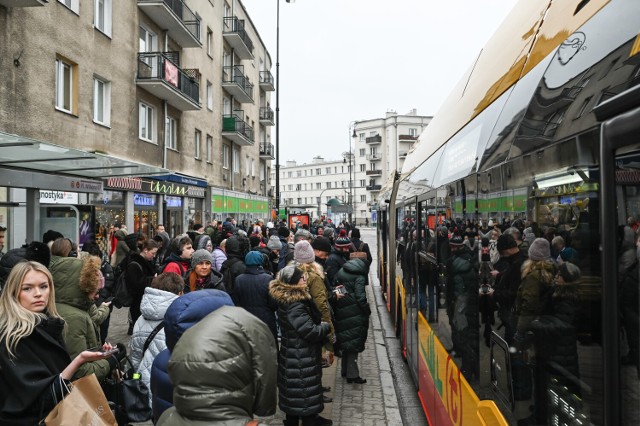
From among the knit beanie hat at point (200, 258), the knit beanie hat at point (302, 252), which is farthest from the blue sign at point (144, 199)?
the knit beanie hat at point (302, 252)

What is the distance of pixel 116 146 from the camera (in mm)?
16500

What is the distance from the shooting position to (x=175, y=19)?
774 inches

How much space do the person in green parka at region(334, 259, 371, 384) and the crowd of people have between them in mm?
14

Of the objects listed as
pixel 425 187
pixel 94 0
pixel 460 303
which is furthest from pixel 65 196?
pixel 460 303

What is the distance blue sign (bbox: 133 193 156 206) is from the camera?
18.1 m

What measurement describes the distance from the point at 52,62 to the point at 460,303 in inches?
514

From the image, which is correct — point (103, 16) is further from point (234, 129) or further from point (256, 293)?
point (256, 293)

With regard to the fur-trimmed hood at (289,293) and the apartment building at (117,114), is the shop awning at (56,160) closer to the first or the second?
the apartment building at (117,114)

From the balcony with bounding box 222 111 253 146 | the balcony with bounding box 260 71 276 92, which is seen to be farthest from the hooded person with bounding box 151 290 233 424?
the balcony with bounding box 260 71 276 92

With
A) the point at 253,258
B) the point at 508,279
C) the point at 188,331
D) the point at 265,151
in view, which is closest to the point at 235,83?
the point at 265,151

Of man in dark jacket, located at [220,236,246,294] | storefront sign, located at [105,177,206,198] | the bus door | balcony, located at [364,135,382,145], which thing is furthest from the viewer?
balcony, located at [364,135,382,145]

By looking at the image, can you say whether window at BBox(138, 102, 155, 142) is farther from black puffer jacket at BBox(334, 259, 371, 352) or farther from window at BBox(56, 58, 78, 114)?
black puffer jacket at BBox(334, 259, 371, 352)

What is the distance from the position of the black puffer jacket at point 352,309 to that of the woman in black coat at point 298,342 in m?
1.59

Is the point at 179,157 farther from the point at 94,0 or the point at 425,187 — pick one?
the point at 425,187
